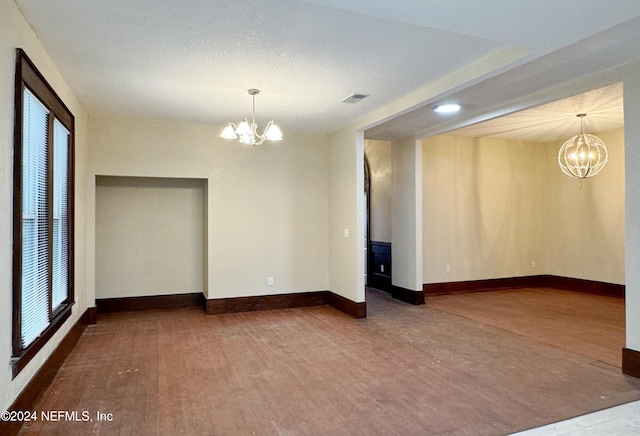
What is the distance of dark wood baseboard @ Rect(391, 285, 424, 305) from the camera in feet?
20.7

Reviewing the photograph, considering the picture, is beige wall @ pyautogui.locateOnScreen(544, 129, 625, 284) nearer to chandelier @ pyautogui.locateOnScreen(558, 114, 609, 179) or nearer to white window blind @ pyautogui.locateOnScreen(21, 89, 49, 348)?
chandelier @ pyautogui.locateOnScreen(558, 114, 609, 179)

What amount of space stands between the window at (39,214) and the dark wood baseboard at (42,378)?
201 mm

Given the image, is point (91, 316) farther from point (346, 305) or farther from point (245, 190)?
point (346, 305)

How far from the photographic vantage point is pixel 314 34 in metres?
2.88

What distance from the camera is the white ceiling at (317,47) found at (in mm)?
2449

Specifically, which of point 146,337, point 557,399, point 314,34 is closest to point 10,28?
point 314,34

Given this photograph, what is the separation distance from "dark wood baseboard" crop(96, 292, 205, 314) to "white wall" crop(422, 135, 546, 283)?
12.7 feet

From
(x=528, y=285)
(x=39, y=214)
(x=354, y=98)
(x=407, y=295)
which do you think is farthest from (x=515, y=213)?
(x=39, y=214)

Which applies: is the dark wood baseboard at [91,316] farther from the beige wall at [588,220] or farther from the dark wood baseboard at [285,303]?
the beige wall at [588,220]

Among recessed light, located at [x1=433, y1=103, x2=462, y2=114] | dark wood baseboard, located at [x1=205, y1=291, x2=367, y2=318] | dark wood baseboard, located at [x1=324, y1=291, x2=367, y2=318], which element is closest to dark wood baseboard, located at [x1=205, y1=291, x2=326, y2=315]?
dark wood baseboard, located at [x1=205, y1=291, x2=367, y2=318]

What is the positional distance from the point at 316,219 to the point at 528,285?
455cm

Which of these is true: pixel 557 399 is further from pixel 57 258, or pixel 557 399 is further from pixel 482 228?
pixel 482 228

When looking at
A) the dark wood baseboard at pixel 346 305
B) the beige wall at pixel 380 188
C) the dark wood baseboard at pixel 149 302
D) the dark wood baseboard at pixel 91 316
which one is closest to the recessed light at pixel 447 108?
the beige wall at pixel 380 188

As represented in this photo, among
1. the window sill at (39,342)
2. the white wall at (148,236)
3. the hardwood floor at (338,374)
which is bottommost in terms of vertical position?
A: the hardwood floor at (338,374)
